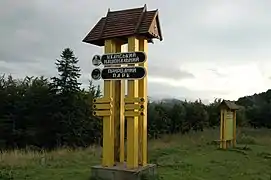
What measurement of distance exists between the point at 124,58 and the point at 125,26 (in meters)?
0.67

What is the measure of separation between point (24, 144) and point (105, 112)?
19.8 metres

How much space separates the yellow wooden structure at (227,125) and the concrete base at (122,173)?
26.0ft

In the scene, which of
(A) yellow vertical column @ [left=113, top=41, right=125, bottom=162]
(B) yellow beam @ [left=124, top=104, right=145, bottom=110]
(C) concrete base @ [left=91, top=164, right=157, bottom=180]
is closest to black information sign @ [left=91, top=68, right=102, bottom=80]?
(A) yellow vertical column @ [left=113, top=41, right=125, bottom=162]

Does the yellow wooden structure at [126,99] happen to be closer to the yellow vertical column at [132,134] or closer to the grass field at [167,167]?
the yellow vertical column at [132,134]

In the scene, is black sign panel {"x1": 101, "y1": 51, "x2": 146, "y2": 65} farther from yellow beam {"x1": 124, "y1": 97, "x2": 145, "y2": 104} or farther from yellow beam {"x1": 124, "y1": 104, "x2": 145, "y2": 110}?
yellow beam {"x1": 124, "y1": 104, "x2": 145, "y2": 110}

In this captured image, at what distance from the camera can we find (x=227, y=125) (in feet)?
48.1

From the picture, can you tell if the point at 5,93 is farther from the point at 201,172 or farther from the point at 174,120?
the point at 201,172

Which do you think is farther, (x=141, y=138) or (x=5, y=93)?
(x=5, y=93)

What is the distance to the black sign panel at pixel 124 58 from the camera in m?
6.40

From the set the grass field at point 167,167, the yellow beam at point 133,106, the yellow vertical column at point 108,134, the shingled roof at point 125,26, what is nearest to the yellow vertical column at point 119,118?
the yellow vertical column at point 108,134

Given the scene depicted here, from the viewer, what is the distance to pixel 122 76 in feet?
21.4

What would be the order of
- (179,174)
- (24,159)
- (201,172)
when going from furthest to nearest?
(24,159) → (201,172) → (179,174)

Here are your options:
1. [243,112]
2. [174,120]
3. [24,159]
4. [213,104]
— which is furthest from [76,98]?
[24,159]

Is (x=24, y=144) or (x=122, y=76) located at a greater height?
(x=122, y=76)
